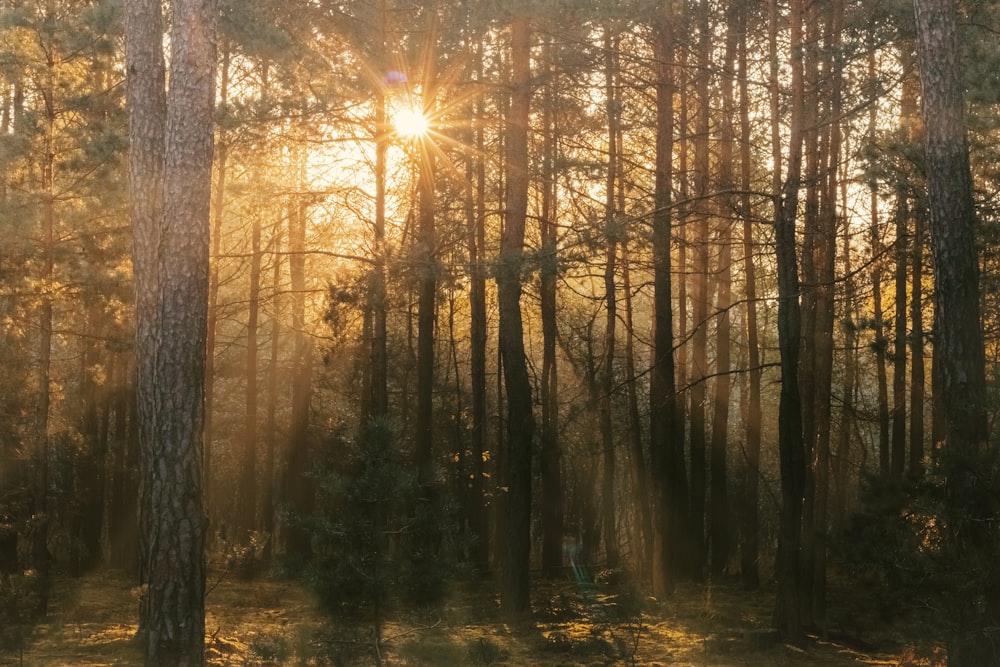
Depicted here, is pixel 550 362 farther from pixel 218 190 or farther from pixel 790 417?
pixel 790 417

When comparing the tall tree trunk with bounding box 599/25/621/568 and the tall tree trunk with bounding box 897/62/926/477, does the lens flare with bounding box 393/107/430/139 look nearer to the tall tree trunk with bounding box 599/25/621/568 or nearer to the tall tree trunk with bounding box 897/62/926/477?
the tall tree trunk with bounding box 599/25/621/568

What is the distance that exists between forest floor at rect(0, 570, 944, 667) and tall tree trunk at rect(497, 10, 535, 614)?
2.53ft

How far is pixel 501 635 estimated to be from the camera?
38.8 feet

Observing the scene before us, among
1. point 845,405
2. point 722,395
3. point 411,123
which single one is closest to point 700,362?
point 722,395

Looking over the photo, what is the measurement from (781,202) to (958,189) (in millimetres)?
2845

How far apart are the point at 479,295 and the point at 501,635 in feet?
27.6

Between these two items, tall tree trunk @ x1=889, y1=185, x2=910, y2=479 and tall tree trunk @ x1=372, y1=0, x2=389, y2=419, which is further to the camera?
tall tree trunk @ x1=889, y1=185, x2=910, y2=479

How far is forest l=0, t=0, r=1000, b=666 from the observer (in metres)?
7.69

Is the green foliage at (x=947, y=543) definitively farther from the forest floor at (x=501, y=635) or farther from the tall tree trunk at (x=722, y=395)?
the tall tree trunk at (x=722, y=395)

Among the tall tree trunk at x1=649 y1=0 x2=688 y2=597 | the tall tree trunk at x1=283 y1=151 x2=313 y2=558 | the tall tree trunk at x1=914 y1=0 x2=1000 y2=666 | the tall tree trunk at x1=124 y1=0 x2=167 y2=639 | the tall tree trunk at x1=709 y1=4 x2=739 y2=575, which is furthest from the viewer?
the tall tree trunk at x1=283 y1=151 x2=313 y2=558

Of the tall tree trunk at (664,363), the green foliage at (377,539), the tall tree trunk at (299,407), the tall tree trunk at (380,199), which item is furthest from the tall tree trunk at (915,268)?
the tall tree trunk at (299,407)

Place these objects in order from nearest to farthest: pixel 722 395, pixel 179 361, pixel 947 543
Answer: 1. pixel 947 543
2. pixel 179 361
3. pixel 722 395

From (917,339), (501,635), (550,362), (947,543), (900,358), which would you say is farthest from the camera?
(550,362)

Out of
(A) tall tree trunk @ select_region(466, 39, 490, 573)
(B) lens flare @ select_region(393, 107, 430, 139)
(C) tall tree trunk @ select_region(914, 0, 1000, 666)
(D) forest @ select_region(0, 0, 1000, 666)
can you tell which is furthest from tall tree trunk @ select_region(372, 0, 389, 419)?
(C) tall tree trunk @ select_region(914, 0, 1000, 666)
